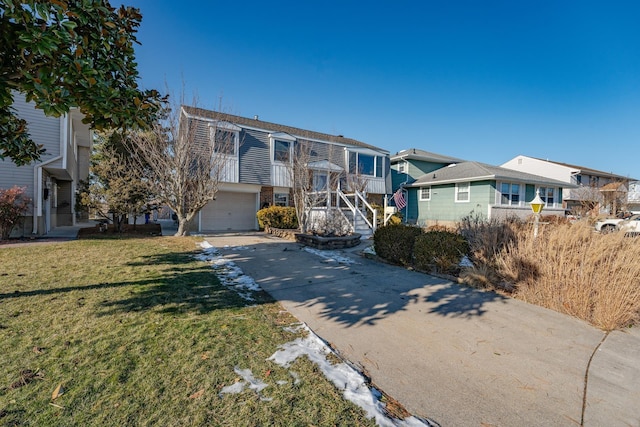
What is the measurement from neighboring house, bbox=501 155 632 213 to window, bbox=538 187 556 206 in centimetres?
662

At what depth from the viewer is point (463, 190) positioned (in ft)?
65.9

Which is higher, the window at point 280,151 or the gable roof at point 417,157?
the gable roof at point 417,157

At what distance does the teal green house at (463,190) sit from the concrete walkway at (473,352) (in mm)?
15622

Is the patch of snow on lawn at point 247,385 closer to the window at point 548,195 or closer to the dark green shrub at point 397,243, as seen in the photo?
the dark green shrub at point 397,243

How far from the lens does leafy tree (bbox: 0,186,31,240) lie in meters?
9.86

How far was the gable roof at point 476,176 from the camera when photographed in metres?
18.3

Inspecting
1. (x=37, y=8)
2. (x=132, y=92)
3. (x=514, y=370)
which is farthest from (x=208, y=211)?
(x=514, y=370)

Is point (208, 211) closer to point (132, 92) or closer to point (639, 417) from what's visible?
point (132, 92)

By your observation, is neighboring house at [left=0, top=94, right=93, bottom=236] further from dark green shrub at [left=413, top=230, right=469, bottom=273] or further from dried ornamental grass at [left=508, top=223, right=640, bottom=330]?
dried ornamental grass at [left=508, top=223, right=640, bottom=330]

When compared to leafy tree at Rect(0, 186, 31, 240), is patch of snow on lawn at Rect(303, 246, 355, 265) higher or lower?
lower

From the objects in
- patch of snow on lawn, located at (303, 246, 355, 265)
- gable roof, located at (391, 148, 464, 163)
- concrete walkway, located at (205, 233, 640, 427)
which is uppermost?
gable roof, located at (391, 148, 464, 163)

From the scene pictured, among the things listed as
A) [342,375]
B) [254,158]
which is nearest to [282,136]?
[254,158]

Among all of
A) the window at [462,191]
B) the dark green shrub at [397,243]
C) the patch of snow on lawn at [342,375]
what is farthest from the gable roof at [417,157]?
the patch of snow on lawn at [342,375]

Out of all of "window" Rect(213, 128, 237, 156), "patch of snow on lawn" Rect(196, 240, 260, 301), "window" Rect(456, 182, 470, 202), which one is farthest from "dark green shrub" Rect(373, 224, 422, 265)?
"window" Rect(456, 182, 470, 202)
